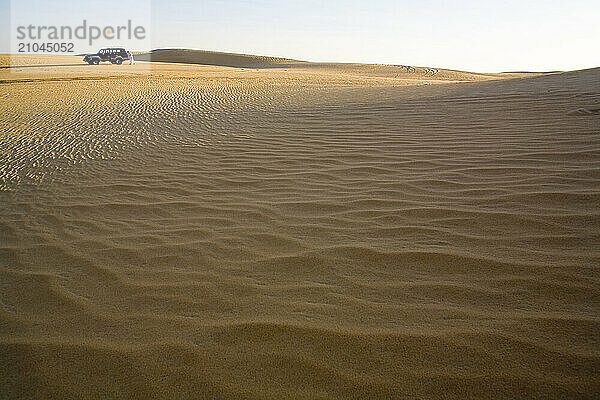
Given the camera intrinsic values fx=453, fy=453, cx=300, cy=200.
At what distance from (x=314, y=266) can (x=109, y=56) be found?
2606cm

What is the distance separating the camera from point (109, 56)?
24.8m

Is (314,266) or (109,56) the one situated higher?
(109,56)

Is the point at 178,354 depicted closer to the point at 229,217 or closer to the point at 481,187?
the point at 229,217

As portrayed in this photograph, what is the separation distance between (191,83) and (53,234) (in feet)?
29.2

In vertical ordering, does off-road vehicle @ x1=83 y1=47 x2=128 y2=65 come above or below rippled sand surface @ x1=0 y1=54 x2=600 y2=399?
above

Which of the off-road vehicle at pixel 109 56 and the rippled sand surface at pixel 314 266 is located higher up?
the off-road vehicle at pixel 109 56

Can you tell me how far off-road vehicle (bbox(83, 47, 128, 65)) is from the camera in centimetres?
2373

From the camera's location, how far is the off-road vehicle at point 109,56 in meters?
23.7

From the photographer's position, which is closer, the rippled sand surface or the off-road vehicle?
the rippled sand surface

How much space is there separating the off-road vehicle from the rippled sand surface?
2111cm

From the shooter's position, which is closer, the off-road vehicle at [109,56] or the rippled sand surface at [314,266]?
the rippled sand surface at [314,266]

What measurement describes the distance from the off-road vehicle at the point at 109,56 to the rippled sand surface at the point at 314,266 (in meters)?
21.1

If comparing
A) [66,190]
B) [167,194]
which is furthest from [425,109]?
[66,190]

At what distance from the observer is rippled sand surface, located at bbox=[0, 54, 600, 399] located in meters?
1.64
